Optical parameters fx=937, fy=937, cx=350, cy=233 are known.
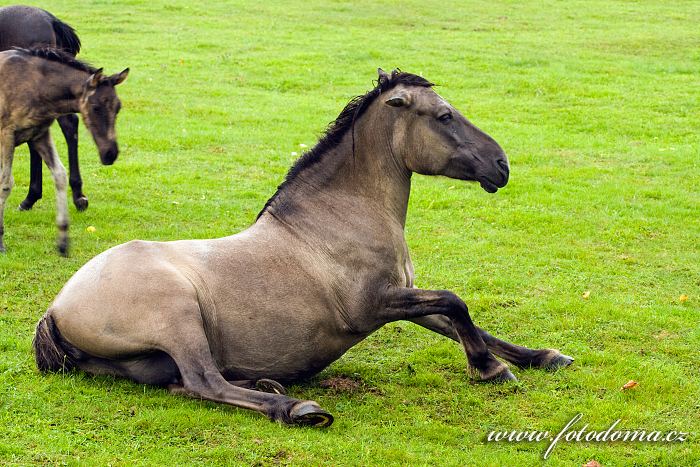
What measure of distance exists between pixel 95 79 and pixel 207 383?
4.70 m

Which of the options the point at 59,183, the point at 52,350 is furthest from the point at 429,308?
the point at 59,183

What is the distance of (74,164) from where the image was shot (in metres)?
12.4

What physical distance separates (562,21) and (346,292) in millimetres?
24459

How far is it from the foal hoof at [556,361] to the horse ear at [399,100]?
93.6 inches

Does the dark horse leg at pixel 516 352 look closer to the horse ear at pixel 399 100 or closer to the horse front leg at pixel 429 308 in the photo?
the horse front leg at pixel 429 308

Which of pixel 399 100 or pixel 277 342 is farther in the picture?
pixel 399 100

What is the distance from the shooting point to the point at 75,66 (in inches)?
403

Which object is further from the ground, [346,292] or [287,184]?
[287,184]

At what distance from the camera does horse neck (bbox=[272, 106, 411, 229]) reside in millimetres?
7516

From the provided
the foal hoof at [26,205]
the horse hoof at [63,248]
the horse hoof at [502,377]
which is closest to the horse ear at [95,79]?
the horse hoof at [63,248]

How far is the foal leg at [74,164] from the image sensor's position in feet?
39.9

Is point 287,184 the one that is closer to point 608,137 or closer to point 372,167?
point 372,167

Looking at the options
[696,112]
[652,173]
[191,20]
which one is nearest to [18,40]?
[652,173]

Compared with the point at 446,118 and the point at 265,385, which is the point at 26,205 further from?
the point at 446,118
